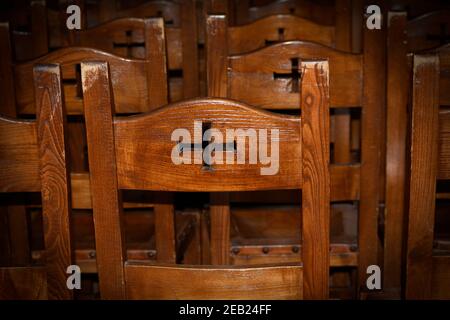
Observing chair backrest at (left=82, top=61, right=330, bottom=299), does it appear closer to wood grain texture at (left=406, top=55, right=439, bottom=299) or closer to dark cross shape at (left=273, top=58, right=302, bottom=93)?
wood grain texture at (left=406, top=55, right=439, bottom=299)

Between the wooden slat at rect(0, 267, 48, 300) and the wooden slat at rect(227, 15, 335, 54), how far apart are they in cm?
96

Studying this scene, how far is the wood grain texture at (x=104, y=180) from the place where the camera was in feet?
2.29

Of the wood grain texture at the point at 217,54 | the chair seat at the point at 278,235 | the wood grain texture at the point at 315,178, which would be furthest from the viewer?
the chair seat at the point at 278,235

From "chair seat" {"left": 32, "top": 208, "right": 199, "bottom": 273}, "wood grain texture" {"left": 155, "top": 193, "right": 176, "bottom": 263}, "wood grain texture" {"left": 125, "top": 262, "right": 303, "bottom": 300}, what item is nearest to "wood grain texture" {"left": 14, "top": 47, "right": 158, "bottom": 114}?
"wood grain texture" {"left": 155, "top": 193, "right": 176, "bottom": 263}

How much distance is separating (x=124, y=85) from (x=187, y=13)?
1002 millimetres

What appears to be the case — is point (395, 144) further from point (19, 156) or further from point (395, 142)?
point (19, 156)

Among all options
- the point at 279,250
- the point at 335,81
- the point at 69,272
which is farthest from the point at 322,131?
the point at 279,250

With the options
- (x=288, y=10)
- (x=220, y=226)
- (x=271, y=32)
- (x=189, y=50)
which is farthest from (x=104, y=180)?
(x=288, y=10)

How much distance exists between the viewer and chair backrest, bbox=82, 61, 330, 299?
2.23 feet

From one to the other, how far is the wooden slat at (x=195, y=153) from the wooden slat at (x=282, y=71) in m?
0.56

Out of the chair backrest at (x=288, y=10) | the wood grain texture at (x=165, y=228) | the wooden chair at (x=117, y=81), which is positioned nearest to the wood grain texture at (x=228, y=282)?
the wooden chair at (x=117, y=81)

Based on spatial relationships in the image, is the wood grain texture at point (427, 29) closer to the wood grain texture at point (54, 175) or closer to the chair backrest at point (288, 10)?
the chair backrest at point (288, 10)

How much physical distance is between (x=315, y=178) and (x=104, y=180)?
0.92ft

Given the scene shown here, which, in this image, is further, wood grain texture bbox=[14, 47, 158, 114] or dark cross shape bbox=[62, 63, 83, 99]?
dark cross shape bbox=[62, 63, 83, 99]
